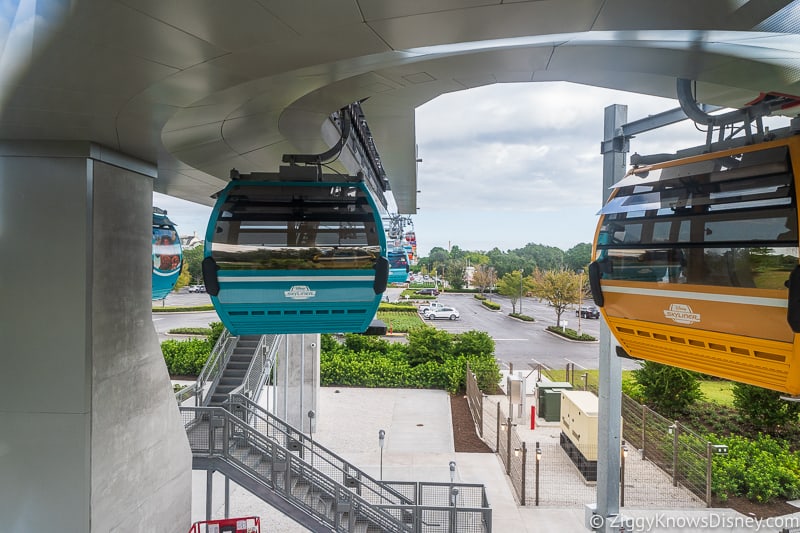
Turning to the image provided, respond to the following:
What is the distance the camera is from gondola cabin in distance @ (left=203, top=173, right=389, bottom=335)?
3.67m

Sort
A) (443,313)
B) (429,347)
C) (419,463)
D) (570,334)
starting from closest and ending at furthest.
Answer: (419,463)
(429,347)
(570,334)
(443,313)

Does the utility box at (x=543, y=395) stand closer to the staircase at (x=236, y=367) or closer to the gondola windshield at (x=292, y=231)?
the staircase at (x=236, y=367)

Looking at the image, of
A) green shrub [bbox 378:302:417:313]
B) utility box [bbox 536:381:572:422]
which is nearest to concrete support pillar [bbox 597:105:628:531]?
utility box [bbox 536:381:572:422]

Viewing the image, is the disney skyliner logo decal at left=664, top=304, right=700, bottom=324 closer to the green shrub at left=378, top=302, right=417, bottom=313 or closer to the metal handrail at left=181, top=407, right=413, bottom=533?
the metal handrail at left=181, top=407, right=413, bottom=533

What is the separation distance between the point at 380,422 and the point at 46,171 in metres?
13.2

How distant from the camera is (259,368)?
12570 mm

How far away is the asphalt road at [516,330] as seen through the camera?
27.8 meters

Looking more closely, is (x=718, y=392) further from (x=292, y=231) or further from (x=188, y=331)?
→ (x=188, y=331)

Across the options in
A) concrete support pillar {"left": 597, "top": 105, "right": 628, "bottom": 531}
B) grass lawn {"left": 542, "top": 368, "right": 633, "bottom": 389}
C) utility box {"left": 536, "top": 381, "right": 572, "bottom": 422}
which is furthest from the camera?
grass lawn {"left": 542, "top": 368, "right": 633, "bottom": 389}

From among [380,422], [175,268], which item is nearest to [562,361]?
[380,422]

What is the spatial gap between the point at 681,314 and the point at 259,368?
1137 cm

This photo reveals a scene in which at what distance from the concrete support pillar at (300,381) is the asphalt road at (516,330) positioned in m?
6.99

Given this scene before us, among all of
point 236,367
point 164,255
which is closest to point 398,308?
point 236,367

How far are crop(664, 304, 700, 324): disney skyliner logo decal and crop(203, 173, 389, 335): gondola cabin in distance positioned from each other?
6.34 feet
